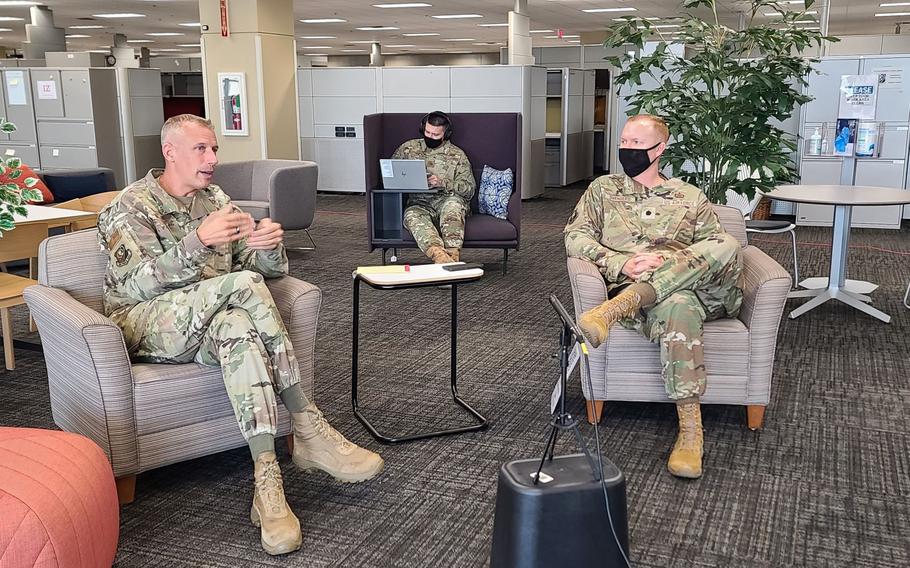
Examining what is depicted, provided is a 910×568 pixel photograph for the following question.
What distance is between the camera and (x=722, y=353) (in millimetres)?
3006

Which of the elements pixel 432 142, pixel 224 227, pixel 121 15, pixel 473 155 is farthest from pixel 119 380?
pixel 121 15

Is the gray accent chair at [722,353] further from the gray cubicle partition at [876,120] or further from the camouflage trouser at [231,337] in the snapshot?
the gray cubicle partition at [876,120]

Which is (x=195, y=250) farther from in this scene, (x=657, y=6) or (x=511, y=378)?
(x=657, y=6)

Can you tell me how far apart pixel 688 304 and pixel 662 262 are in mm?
177

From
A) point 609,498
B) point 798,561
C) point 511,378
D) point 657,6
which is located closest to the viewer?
point 609,498

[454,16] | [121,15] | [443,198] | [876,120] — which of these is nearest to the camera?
[443,198]

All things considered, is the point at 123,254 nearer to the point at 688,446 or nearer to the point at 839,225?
the point at 688,446

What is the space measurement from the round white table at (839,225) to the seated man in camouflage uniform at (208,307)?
3.16 meters

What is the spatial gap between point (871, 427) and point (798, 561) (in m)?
1.17

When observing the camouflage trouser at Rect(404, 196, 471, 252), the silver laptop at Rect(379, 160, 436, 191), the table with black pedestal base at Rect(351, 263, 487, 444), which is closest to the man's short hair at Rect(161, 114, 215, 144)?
the table with black pedestal base at Rect(351, 263, 487, 444)

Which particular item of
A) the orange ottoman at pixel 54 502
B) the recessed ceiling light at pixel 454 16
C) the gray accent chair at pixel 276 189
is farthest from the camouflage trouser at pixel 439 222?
the recessed ceiling light at pixel 454 16

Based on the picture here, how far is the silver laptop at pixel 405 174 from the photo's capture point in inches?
221

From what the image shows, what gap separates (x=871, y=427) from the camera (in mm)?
3156

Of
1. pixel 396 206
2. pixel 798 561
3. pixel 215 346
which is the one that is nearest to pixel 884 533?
pixel 798 561
